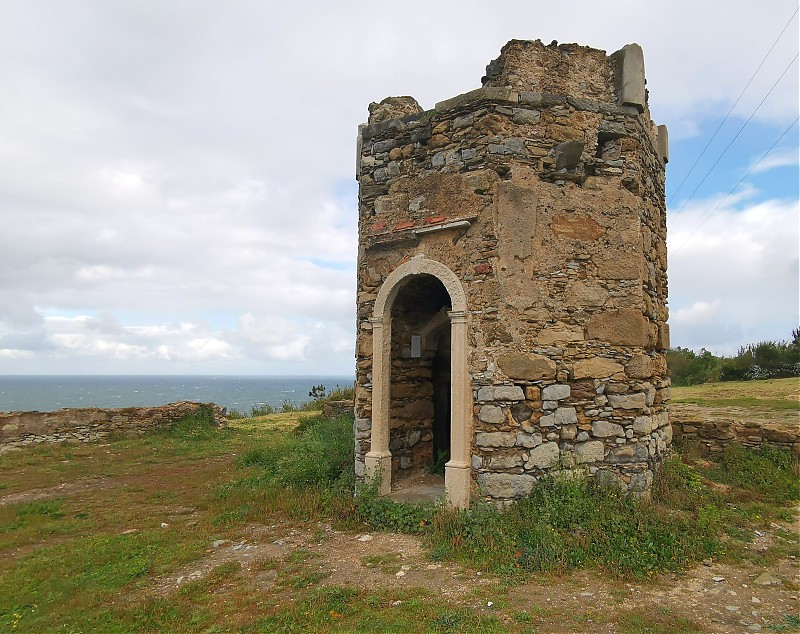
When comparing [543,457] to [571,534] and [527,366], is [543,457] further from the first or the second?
[527,366]

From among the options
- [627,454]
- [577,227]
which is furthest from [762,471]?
[577,227]

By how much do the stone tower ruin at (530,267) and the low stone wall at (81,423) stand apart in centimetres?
1044

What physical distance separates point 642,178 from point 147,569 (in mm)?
7906

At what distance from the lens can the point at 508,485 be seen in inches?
253

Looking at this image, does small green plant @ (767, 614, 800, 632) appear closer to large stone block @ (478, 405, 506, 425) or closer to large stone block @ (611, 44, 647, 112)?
large stone block @ (478, 405, 506, 425)

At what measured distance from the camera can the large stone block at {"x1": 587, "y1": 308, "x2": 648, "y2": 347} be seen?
681 centimetres

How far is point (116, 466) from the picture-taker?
11.6 meters

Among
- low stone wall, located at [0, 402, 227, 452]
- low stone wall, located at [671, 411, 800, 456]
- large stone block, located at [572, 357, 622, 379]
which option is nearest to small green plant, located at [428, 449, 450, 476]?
large stone block, located at [572, 357, 622, 379]

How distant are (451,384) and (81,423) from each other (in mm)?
12411

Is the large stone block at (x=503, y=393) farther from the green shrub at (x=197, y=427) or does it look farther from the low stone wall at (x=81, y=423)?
the low stone wall at (x=81, y=423)

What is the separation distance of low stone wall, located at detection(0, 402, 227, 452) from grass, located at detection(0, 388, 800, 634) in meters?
4.84

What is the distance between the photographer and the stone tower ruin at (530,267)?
661 centimetres

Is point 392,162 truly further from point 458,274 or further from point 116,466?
point 116,466

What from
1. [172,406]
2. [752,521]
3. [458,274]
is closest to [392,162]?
[458,274]
